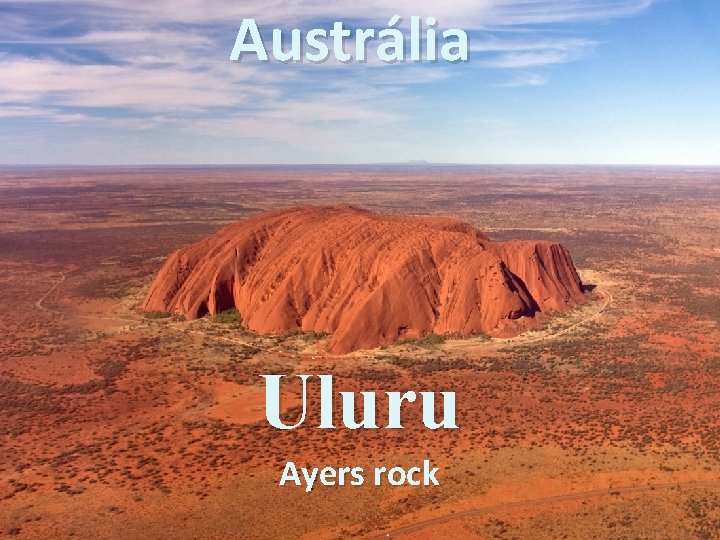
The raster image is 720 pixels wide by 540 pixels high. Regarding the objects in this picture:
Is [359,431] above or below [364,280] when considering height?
below

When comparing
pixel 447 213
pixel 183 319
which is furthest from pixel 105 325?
pixel 447 213

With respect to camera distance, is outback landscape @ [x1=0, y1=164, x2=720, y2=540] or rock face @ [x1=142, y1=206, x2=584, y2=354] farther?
rock face @ [x1=142, y1=206, x2=584, y2=354]

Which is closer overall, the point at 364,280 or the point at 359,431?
the point at 359,431

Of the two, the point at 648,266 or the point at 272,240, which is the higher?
the point at 272,240

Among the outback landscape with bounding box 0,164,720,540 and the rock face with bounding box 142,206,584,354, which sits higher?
the rock face with bounding box 142,206,584,354

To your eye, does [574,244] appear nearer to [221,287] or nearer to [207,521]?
[221,287]
